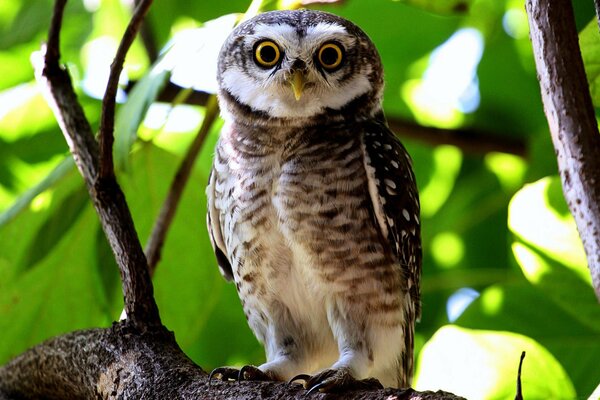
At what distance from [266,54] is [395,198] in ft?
1.86

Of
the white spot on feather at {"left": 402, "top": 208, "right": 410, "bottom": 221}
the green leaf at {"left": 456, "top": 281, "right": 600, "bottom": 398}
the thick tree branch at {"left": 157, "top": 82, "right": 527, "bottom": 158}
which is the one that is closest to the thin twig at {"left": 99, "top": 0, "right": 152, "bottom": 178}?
the white spot on feather at {"left": 402, "top": 208, "right": 410, "bottom": 221}

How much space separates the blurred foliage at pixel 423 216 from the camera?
6.70 ft

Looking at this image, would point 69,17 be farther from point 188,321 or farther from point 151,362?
point 151,362

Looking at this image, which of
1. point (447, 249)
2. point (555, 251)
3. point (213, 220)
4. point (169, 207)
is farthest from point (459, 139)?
point (169, 207)

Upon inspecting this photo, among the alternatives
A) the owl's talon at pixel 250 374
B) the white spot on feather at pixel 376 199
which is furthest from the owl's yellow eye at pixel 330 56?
the owl's talon at pixel 250 374

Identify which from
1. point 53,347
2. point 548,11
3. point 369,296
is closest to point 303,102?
point 369,296

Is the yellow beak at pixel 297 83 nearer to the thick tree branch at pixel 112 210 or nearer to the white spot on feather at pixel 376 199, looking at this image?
the white spot on feather at pixel 376 199

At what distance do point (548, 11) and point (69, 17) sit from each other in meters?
2.00

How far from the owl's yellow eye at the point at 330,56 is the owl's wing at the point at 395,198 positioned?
0.21 metres

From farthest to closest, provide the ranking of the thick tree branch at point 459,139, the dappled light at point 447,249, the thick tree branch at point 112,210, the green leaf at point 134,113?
the dappled light at point 447,249 < the thick tree branch at point 459,139 < the green leaf at point 134,113 < the thick tree branch at point 112,210

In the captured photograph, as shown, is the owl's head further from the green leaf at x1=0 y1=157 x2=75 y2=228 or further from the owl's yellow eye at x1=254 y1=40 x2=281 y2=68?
the green leaf at x1=0 y1=157 x2=75 y2=228

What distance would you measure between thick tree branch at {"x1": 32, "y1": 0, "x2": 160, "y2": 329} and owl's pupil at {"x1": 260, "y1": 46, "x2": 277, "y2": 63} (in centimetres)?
65

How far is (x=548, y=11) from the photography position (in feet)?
4.55

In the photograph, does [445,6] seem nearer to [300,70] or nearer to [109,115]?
[300,70]
